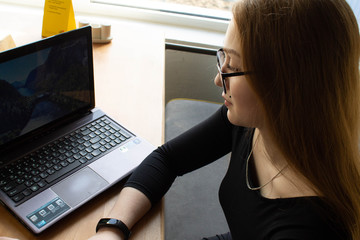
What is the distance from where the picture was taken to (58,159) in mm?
801

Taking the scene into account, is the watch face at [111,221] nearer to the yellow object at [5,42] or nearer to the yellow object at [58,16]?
the yellow object at [5,42]

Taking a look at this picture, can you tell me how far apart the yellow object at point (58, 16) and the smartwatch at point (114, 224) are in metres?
0.85

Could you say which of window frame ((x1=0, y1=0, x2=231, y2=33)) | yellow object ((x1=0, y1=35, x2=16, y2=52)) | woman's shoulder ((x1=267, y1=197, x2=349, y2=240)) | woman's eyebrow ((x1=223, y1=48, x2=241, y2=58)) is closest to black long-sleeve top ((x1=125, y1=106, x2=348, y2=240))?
woman's shoulder ((x1=267, y1=197, x2=349, y2=240))

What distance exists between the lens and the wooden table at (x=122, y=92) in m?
0.69

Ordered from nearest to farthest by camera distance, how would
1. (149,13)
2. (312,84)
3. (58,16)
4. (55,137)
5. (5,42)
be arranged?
(312,84), (55,137), (5,42), (58,16), (149,13)

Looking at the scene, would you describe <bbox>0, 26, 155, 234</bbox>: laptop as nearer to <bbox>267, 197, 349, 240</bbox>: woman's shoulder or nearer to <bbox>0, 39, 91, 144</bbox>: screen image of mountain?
<bbox>0, 39, 91, 144</bbox>: screen image of mountain

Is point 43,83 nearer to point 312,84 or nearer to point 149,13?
point 312,84

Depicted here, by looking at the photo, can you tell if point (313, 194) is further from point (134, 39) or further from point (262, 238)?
point (134, 39)

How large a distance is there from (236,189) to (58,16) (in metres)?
0.93

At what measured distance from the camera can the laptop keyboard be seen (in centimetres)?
72

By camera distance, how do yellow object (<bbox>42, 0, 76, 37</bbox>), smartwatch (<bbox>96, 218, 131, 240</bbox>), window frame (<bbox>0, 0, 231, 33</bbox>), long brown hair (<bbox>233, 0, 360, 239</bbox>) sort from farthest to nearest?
window frame (<bbox>0, 0, 231, 33</bbox>) < yellow object (<bbox>42, 0, 76, 37</bbox>) < smartwatch (<bbox>96, 218, 131, 240</bbox>) < long brown hair (<bbox>233, 0, 360, 239</bbox>)

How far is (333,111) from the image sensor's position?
2.02ft

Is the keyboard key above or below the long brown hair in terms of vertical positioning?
below

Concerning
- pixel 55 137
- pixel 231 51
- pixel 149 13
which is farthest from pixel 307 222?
pixel 149 13
